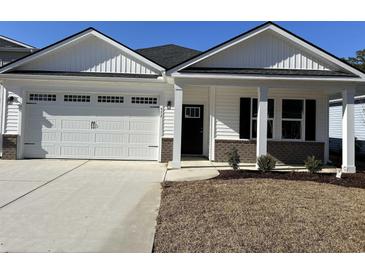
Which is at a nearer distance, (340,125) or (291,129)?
(291,129)

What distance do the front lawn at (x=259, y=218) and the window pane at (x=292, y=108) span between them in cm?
469

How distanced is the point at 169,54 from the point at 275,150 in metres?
7.19

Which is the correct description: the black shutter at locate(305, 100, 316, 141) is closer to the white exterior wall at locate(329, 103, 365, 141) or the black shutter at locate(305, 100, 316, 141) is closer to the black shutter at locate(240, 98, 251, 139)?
the black shutter at locate(240, 98, 251, 139)

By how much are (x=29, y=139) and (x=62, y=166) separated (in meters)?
2.39

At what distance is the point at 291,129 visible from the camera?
12016 millimetres

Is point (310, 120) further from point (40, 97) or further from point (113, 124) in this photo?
point (40, 97)

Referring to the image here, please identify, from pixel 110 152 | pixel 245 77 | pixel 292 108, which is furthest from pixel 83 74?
pixel 292 108

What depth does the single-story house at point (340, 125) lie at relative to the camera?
15.9 metres

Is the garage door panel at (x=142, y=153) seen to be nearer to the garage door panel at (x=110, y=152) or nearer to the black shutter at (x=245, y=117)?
the garage door panel at (x=110, y=152)

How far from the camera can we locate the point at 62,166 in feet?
33.2

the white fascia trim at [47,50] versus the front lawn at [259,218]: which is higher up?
the white fascia trim at [47,50]

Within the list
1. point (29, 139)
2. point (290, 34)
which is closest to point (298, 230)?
point (290, 34)

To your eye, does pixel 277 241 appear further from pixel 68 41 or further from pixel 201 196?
pixel 68 41

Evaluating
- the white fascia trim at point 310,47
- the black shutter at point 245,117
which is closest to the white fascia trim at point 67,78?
the black shutter at point 245,117
